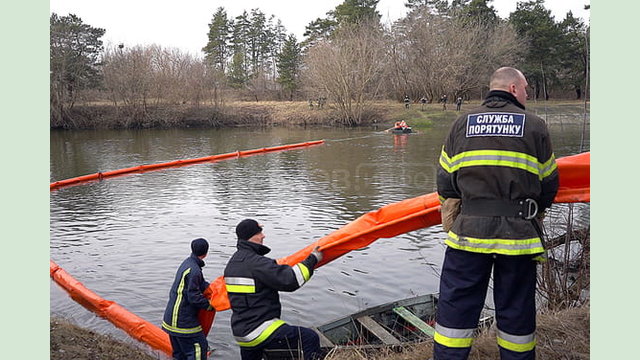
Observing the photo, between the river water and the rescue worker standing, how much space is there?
434 cm

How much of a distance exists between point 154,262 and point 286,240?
2.91m

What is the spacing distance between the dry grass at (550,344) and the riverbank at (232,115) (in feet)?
145

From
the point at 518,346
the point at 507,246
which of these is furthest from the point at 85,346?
the point at 507,246

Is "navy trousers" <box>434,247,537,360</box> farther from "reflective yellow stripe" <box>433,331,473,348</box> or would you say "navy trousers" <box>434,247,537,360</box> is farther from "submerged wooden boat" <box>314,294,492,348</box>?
"submerged wooden boat" <box>314,294,492,348</box>

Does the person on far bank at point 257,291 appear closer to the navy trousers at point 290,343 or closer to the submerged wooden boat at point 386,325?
the navy trousers at point 290,343

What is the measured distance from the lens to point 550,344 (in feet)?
13.7

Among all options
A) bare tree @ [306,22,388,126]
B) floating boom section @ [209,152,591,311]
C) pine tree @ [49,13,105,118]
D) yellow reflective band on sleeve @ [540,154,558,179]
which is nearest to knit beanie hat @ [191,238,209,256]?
floating boom section @ [209,152,591,311]

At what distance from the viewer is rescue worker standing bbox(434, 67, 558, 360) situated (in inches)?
131

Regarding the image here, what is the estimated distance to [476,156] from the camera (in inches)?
134

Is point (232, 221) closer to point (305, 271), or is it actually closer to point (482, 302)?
point (305, 271)

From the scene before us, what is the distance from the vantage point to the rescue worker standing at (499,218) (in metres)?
3.33

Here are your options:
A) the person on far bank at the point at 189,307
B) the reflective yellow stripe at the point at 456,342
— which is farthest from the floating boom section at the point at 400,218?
the reflective yellow stripe at the point at 456,342

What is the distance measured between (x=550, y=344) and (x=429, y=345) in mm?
955

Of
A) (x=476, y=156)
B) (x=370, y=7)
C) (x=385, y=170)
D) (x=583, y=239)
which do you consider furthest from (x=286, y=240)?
(x=370, y=7)
